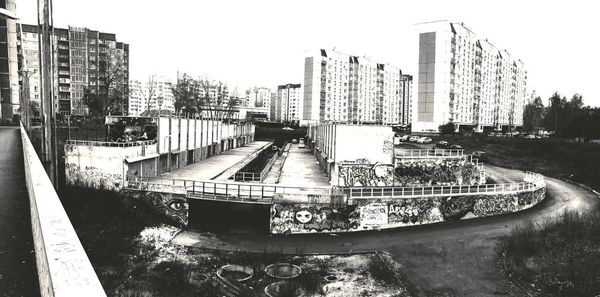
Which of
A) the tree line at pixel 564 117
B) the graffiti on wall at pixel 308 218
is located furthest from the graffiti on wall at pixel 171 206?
the tree line at pixel 564 117

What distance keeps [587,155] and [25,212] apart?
210 ft

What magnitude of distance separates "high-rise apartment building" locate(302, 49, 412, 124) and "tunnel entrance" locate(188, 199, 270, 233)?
85.6 meters

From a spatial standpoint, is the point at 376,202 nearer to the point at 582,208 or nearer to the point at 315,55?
the point at 582,208

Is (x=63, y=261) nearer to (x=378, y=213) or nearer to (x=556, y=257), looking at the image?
(x=556, y=257)

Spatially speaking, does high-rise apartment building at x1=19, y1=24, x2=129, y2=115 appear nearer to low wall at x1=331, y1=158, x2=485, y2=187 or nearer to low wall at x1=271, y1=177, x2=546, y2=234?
low wall at x1=331, y1=158, x2=485, y2=187

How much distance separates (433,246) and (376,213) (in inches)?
194

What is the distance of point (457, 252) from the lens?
85.3 ft

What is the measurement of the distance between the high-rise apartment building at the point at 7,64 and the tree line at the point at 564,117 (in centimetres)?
8798

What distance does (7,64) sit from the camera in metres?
58.7

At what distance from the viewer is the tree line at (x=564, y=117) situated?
2709 inches

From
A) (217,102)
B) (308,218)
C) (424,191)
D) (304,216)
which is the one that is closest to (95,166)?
(304,216)

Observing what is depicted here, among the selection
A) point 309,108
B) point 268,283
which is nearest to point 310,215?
point 268,283

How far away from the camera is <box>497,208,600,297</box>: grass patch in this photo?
20.8 meters

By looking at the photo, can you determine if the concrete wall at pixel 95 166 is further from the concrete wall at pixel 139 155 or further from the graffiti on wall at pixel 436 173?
the graffiti on wall at pixel 436 173
